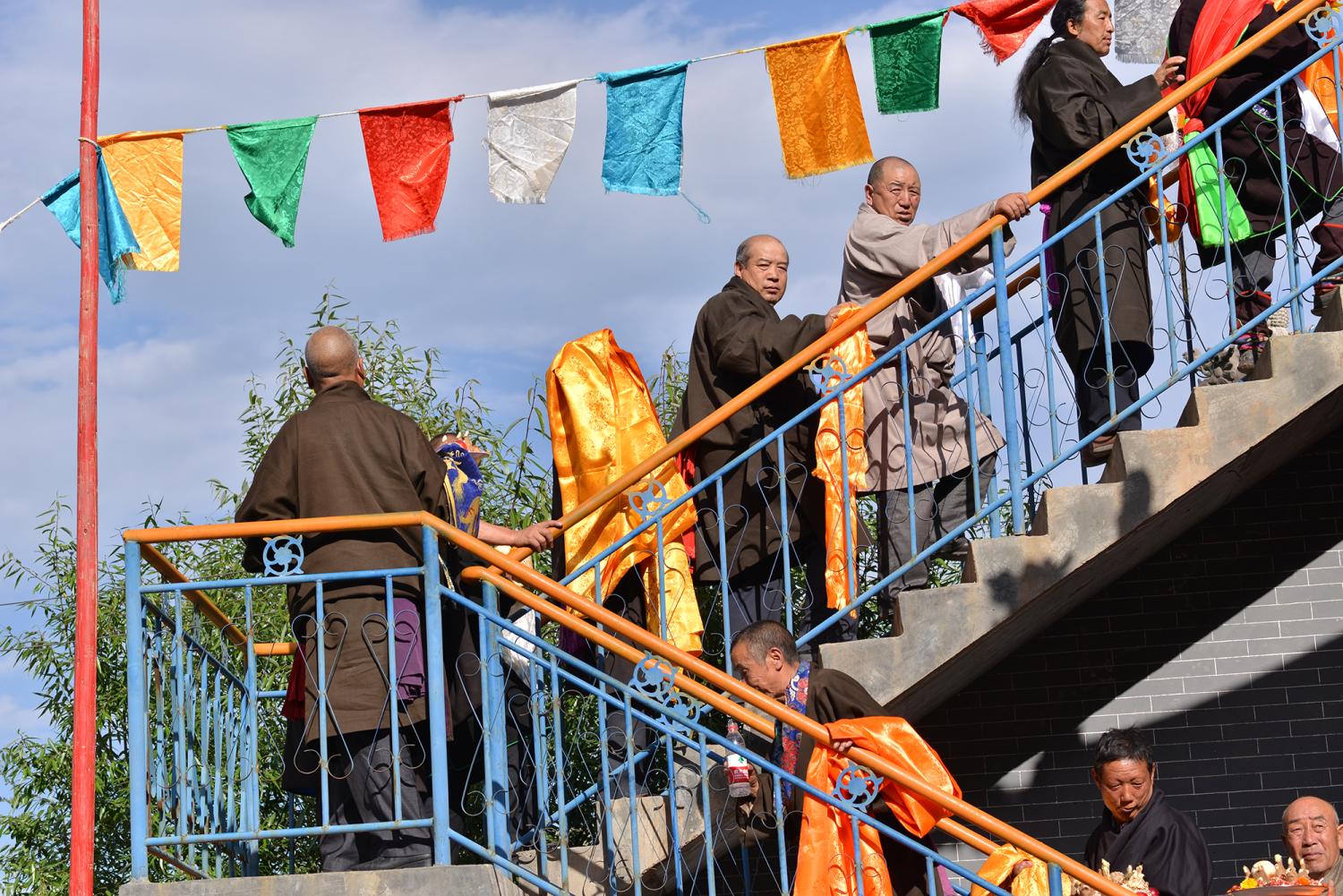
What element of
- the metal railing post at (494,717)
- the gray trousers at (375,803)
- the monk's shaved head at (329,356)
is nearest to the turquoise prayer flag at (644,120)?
the monk's shaved head at (329,356)

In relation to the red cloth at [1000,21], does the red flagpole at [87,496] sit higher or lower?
lower

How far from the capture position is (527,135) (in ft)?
32.6

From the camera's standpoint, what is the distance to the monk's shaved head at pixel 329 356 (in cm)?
712

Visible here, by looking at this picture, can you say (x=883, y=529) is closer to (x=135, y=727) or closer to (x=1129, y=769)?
(x=1129, y=769)

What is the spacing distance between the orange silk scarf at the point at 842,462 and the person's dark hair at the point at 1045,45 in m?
1.26

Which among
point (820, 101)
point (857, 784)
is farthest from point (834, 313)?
point (857, 784)

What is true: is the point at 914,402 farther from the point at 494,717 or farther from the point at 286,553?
the point at 286,553

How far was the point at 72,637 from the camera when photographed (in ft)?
37.1

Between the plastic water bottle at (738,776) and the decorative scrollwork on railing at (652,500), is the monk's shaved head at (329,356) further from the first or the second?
the plastic water bottle at (738,776)

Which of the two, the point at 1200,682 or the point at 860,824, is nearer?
the point at 860,824

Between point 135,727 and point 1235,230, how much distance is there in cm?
487

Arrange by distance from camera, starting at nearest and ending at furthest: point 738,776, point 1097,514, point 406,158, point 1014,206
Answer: point 738,776 < point 1097,514 < point 1014,206 < point 406,158

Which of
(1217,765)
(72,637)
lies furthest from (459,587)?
(72,637)

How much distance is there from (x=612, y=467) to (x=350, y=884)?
8.26ft
